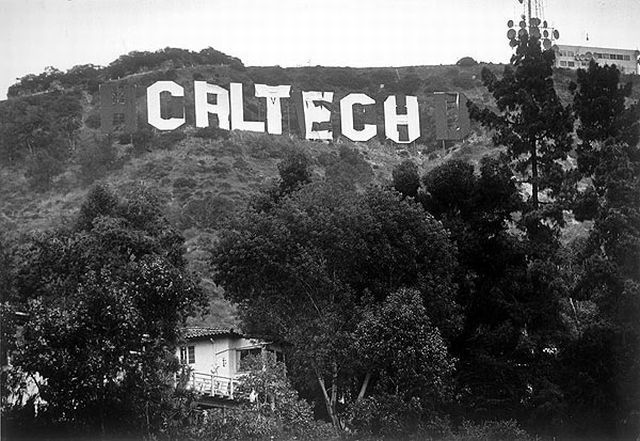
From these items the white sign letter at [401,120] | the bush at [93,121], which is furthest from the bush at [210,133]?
the white sign letter at [401,120]

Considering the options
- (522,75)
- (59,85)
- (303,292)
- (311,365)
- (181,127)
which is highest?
(59,85)

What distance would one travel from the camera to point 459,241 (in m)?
29.1

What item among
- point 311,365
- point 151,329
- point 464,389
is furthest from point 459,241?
point 151,329

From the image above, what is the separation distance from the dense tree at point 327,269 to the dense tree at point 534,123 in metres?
3.69

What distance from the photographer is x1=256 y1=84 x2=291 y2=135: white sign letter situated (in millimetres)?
59969

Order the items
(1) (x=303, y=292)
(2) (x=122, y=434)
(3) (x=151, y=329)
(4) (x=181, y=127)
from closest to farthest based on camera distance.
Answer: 1. (2) (x=122, y=434)
2. (3) (x=151, y=329)
3. (1) (x=303, y=292)
4. (4) (x=181, y=127)

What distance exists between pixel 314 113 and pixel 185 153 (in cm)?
809

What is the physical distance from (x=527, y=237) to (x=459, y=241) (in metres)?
2.15

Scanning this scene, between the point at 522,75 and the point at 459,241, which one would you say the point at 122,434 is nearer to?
the point at 459,241

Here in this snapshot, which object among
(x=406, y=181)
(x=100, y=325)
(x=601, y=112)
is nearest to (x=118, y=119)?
(x=406, y=181)

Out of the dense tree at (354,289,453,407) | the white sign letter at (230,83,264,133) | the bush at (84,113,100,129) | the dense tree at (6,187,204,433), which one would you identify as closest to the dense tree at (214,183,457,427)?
the dense tree at (354,289,453,407)

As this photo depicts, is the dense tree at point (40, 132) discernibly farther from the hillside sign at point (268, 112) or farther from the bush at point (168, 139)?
the bush at point (168, 139)

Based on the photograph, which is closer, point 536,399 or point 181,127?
point 536,399

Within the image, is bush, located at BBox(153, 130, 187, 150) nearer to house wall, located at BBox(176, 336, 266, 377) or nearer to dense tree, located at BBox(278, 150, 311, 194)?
house wall, located at BBox(176, 336, 266, 377)
